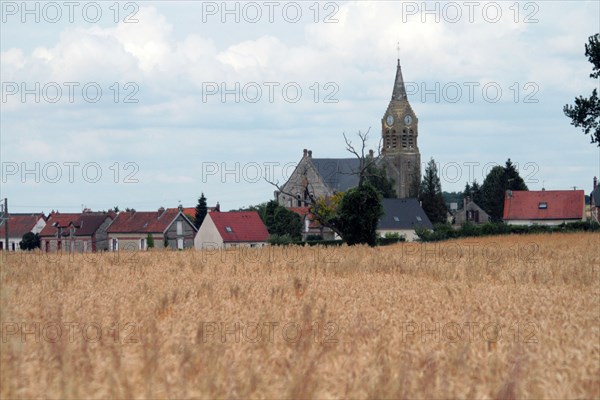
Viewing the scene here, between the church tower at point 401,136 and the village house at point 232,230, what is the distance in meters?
77.6

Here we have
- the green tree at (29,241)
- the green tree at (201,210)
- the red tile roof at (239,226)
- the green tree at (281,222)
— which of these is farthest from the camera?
the green tree at (29,241)

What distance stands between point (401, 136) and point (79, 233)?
7856cm

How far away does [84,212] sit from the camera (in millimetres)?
132250

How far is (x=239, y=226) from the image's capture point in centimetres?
9856

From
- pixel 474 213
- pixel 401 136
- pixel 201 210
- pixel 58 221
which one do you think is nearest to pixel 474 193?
pixel 474 213

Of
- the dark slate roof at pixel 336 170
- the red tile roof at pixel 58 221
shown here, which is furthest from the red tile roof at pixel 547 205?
the red tile roof at pixel 58 221

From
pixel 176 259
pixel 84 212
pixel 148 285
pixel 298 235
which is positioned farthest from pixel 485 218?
pixel 148 285

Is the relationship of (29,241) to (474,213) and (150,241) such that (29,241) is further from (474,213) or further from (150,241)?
(474,213)

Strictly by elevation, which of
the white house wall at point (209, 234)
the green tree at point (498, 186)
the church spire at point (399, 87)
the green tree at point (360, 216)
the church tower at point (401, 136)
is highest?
the church spire at point (399, 87)

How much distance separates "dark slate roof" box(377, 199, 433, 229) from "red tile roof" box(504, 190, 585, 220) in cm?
1232

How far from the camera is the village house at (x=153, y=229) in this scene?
105 m

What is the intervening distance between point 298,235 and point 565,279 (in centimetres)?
8861

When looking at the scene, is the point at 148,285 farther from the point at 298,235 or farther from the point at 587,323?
the point at 298,235

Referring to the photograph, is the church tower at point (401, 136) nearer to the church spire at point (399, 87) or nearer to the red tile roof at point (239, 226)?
the church spire at point (399, 87)
